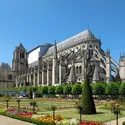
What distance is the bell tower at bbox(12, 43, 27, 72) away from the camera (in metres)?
127

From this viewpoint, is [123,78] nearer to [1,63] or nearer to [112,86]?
[112,86]

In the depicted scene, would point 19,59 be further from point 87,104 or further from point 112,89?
point 87,104

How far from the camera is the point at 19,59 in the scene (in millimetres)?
129000

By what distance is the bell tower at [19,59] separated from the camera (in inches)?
4995

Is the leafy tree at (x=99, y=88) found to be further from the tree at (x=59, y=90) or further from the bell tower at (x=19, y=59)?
the bell tower at (x=19, y=59)

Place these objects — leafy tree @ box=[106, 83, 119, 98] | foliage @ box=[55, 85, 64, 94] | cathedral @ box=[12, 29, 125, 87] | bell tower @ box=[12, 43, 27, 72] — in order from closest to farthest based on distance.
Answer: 1. leafy tree @ box=[106, 83, 119, 98]
2. foliage @ box=[55, 85, 64, 94]
3. cathedral @ box=[12, 29, 125, 87]
4. bell tower @ box=[12, 43, 27, 72]

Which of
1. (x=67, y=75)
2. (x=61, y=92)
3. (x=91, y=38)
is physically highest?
(x=91, y=38)

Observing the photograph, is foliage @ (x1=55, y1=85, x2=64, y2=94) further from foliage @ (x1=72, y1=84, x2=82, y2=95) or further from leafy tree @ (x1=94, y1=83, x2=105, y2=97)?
leafy tree @ (x1=94, y1=83, x2=105, y2=97)

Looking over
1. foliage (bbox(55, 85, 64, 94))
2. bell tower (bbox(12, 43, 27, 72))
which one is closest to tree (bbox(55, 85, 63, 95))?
foliage (bbox(55, 85, 64, 94))

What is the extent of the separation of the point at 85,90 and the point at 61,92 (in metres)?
40.2

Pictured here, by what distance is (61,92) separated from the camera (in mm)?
62781

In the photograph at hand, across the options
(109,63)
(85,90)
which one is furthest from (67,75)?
(85,90)

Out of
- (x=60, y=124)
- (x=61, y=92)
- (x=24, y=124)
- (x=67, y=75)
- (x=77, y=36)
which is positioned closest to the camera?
(x=60, y=124)

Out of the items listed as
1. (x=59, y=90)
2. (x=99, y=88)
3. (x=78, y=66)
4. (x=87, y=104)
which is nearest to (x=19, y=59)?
(x=78, y=66)
